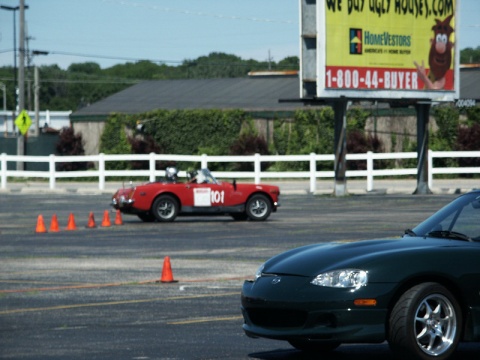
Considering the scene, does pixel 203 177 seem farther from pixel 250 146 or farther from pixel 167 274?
pixel 250 146

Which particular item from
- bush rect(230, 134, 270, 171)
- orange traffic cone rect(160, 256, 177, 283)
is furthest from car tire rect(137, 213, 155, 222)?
bush rect(230, 134, 270, 171)

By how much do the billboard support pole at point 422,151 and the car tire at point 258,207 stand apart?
12850 millimetres

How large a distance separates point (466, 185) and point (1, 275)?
94.6 ft

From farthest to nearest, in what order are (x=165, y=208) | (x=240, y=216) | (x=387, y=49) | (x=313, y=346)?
(x=387, y=49) → (x=240, y=216) → (x=165, y=208) → (x=313, y=346)


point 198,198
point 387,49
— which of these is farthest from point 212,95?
point 198,198

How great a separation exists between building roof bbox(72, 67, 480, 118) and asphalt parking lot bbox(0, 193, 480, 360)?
1051 inches

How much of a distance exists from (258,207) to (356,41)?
12.4 metres

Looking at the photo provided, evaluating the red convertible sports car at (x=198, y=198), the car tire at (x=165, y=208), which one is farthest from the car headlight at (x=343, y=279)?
the car tire at (x=165, y=208)

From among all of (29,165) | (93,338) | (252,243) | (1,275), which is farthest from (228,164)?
(93,338)

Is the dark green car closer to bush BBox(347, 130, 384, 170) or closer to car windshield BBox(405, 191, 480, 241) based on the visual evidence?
car windshield BBox(405, 191, 480, 241)

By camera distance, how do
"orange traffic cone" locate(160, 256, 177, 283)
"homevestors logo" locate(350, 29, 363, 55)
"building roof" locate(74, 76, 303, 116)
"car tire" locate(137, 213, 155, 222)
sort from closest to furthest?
"orange traffic cone" locate(160, 256, 177, 283) → "car tire" locate(137, 213, 155, 222) → "homevestors logo" locate(350, 29, 363, 55) → "building roof" locate(74, 76, 303, 116)

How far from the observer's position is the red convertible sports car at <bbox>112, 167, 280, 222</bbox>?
1096 inches

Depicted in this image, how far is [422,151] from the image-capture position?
41.5 metres

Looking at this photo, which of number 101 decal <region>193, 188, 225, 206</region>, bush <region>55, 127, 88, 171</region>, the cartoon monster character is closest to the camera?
number 101 decal <region>193, 188, 225, 206</region>
